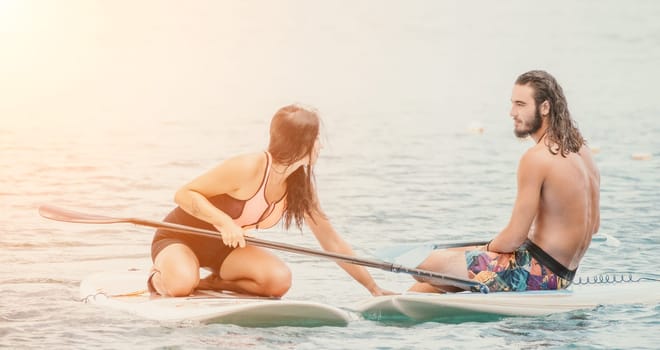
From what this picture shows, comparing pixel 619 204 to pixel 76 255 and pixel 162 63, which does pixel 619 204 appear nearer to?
pixel 76 255

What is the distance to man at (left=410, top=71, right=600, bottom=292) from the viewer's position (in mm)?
3979

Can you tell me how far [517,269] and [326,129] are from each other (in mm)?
4663

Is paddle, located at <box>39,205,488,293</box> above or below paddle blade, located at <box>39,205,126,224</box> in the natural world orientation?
below

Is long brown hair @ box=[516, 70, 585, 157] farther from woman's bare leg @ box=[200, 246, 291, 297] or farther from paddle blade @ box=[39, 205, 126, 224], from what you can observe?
paddle blade @ box=[39, 205, 126, 224]

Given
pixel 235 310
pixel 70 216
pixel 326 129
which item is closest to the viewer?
pixel 235 310

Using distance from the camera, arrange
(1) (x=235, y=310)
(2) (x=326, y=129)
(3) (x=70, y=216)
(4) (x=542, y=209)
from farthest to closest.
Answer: (2) (x=326, y=129) < (3) (x=70, y=216) < (4) (x=542, y=209) < (1) (x=235, y=310)

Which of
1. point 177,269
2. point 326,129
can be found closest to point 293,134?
point 177,269

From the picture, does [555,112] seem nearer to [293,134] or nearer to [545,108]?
[545,108]

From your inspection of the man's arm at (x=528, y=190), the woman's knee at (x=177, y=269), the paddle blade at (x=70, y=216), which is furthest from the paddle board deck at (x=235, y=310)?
the man's arm at (x=528, y=190)

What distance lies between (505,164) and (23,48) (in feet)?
13.8

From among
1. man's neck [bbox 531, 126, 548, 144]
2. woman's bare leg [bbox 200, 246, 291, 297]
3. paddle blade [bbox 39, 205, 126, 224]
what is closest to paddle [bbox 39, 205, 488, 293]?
paddle blade [bbox 39, 205, 126, 224]

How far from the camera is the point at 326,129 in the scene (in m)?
8.66

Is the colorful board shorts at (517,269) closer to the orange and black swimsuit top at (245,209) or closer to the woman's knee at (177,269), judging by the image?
the orange and black swimsuit top at (245,209)

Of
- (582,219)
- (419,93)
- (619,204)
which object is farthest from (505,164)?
(582,219)
